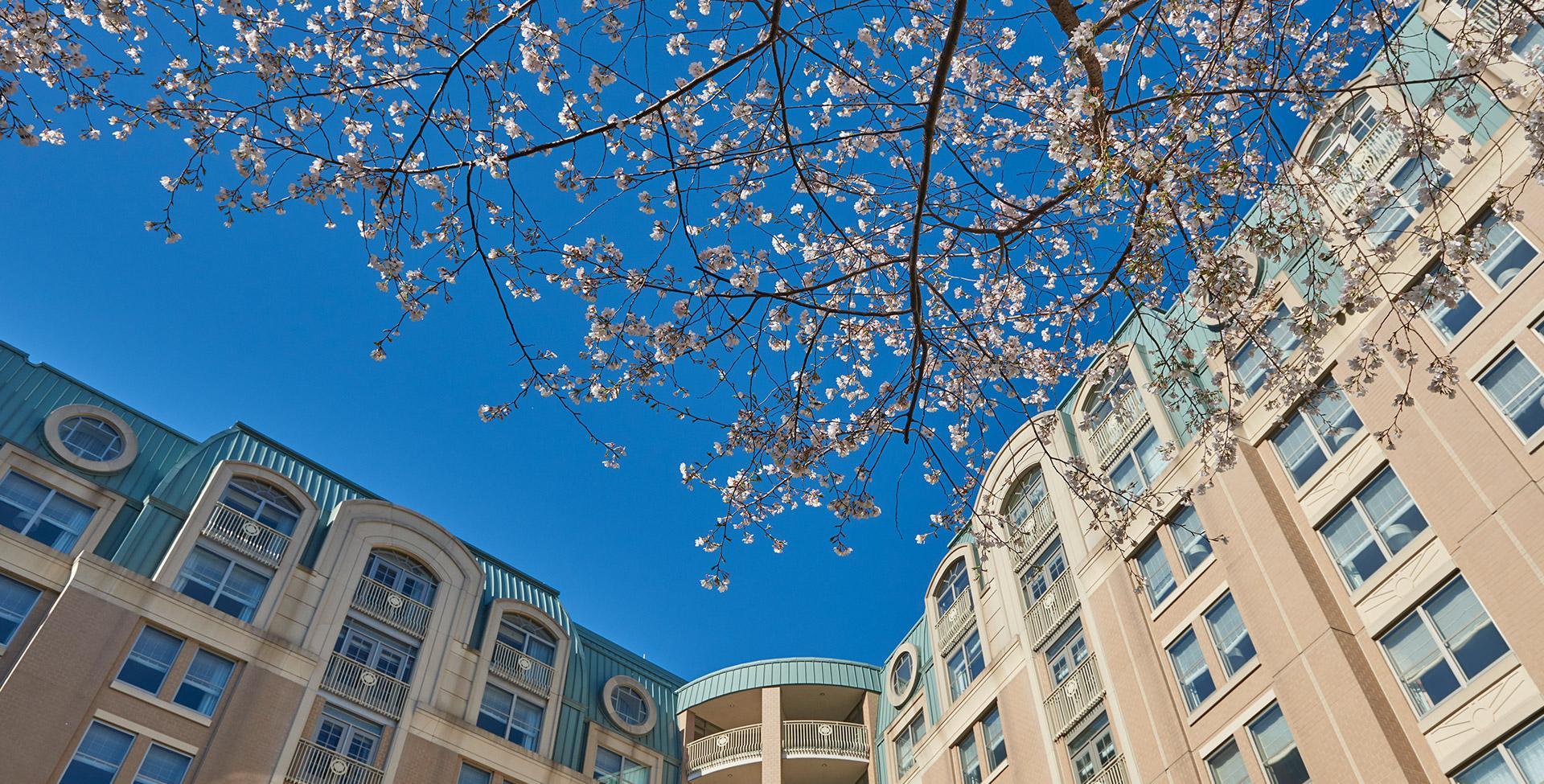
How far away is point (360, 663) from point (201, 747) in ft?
14.9

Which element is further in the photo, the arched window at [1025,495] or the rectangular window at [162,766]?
the arched window at [1025,495]

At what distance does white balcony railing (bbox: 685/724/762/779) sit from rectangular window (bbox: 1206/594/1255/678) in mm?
15664

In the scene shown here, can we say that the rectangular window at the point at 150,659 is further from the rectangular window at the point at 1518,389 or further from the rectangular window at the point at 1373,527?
the rectangular window at the point at 1518,389

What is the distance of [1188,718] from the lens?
1973 cm

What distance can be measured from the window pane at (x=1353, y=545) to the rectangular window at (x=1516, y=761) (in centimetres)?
377

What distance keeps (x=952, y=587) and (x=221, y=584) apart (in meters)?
20.2

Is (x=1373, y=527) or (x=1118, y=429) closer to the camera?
(x=1373, y=527)

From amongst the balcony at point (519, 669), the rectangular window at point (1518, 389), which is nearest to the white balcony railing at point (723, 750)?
the balcony at point (519, 669)

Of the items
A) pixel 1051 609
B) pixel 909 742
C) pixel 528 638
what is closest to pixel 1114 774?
pixel 1051 609

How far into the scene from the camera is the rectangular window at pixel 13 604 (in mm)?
21594

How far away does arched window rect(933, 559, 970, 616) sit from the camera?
29844 mm

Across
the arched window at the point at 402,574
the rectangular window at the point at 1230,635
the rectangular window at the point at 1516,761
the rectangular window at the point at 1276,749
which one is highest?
the arched window at the point at 402,574

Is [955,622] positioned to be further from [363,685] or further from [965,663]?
[363,685]

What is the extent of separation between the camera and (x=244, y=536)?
26266 millimetres
